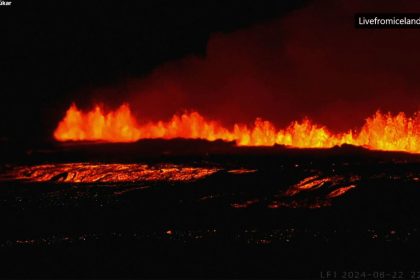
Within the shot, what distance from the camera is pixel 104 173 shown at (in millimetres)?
16812

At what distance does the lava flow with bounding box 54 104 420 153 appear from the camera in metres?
22.6

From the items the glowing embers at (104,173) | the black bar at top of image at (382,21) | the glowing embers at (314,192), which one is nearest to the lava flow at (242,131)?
the black bar at top of image at (382,21)

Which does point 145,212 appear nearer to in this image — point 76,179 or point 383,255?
point 76,179

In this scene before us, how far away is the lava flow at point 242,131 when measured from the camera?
22578 mm

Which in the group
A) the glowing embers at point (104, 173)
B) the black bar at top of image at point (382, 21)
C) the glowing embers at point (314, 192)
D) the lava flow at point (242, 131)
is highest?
the black bar at top of image at point (382, 21)

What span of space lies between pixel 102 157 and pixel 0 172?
14.2 feet

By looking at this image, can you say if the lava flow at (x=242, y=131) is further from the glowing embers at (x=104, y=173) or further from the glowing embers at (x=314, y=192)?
the glowing embers at (x=104, y=173)

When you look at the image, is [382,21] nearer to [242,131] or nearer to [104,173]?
[242,131]

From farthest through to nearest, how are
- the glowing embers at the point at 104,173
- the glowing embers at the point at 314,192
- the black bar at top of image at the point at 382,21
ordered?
the black bar at top of image at the point at 382,21
the glowing embers at the point at 104,173
the glowing embers at the point at 314,192

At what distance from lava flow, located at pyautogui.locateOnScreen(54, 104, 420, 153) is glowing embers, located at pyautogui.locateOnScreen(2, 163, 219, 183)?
8904 mm

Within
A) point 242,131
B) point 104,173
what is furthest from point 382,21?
point 104,173

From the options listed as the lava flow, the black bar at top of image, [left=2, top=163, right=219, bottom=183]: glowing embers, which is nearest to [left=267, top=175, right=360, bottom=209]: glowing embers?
[left=2, top=163, right=219, bottom=183]: glowing embers

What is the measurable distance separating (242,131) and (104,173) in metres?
13.9

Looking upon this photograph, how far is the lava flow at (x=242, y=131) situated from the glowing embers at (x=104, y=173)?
890 cm
